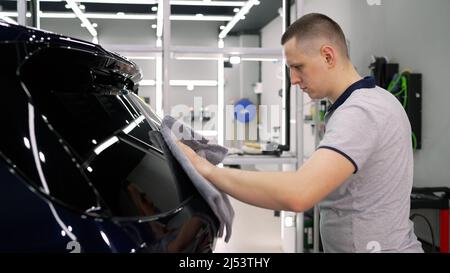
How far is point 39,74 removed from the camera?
2.81 feet

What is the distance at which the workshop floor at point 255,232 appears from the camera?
4.51m

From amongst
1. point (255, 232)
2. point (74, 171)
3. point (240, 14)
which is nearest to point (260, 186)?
point (74, 171)

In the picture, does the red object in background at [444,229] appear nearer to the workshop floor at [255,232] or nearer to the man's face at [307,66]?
the workshop floor at [255,232]

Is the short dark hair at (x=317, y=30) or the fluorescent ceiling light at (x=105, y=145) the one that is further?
the short dark hair at (x=317, y=30)

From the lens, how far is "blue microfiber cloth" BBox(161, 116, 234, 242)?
98cm

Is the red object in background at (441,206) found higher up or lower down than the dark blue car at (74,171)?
lower down

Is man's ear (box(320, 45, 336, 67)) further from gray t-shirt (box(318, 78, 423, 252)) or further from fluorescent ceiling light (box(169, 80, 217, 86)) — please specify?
fluorescent ceiling light (box(169, 80, 217, 86))

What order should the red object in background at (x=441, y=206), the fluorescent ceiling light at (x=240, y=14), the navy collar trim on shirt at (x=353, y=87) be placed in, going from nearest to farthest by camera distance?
the navy collar trim on shirt at (x=353, y=87), the red object in background at (x=441, y=206), the fluorescent ceiling light at (x=240, y=14)

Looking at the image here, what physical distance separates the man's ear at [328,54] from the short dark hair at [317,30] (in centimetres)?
→ 4

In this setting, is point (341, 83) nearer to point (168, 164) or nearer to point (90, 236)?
point (168, 164)

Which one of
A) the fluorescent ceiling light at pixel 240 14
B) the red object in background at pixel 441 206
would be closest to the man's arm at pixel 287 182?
the red object in background at pixel 441 206

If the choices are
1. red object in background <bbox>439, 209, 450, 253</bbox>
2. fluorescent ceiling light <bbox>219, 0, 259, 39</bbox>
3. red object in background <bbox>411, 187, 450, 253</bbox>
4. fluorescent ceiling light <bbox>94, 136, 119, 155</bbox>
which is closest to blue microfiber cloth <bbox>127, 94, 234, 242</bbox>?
fluorescent ceiling light <bbox>94, 136, 119, 155</bbox>

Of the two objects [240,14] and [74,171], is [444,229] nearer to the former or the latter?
[74,171]
